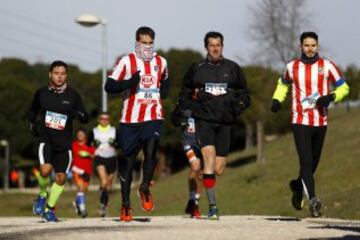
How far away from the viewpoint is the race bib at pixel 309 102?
12.5 metres

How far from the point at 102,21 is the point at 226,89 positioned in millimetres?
18284

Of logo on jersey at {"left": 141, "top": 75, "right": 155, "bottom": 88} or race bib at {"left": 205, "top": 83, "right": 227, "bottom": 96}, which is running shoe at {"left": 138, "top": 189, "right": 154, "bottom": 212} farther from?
race bib at {"left": 205, "top": 83, "right": 227, "bottom": 96}

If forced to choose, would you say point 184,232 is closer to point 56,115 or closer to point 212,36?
point 212,36

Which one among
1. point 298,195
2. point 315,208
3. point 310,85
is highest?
point 310,85

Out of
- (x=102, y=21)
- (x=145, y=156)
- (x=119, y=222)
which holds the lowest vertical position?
(x=119, y=222)

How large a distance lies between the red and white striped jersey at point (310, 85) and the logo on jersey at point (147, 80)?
1.89m

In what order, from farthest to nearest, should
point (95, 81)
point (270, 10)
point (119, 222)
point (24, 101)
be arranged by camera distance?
1. point (95, 81)
2. point (24, 101)
3. point (270, 10)
4. point (119, 222)

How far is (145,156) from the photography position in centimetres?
1279

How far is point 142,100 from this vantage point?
41.4 ft

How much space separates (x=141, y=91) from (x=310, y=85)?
2.31 metres

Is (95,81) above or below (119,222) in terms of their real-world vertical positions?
above

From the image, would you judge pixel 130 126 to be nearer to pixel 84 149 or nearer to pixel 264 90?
pixel 84 149

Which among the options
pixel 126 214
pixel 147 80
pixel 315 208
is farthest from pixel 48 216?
pixel 315 208

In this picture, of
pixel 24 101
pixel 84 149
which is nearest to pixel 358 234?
pixel 84 149
